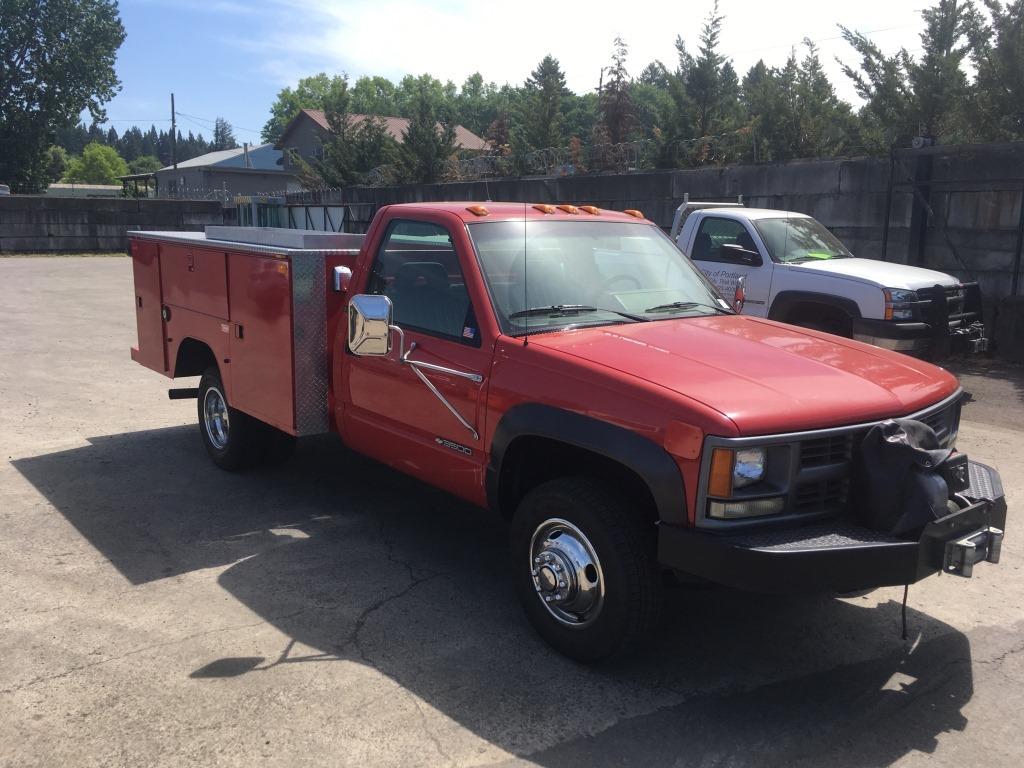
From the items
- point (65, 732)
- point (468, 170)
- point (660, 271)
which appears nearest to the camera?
point (65, 732)

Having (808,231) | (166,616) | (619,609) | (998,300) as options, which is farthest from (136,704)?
(998,300)

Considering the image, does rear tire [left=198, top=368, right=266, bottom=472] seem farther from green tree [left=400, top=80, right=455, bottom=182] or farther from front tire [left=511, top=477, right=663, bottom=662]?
green tree [left=400, top=80, right=455, bottom=182]

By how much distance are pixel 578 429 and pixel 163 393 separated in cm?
696

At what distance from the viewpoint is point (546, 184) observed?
17.5m

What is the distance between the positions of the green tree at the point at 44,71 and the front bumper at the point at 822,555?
183 feet

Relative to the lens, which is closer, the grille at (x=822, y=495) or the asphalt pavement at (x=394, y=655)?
the asphalt pavement at (x=394, y=655)

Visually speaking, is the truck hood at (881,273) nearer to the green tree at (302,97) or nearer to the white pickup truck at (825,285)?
the white pickup truck at (825,285)

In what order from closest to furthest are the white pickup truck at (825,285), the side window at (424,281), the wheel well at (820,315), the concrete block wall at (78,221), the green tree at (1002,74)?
the side window at (424,281) < the white pickup truck at (825,285) < the wheel well at (820,315) < the green tree at (1002,74) < the concrete block wall at (78,221)

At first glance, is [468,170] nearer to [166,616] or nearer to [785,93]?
[785,93]

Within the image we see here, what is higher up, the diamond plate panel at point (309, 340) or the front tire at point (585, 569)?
the diamond plate panel at point (309, 340)

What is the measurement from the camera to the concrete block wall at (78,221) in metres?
27.9

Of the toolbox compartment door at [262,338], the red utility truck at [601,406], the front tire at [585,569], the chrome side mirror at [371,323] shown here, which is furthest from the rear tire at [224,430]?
the front tire at [585,569]

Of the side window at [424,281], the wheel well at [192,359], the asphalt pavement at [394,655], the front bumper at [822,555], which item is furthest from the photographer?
the wheel well at [192,359]

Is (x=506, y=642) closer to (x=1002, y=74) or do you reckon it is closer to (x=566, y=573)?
(x=566, y=573)
